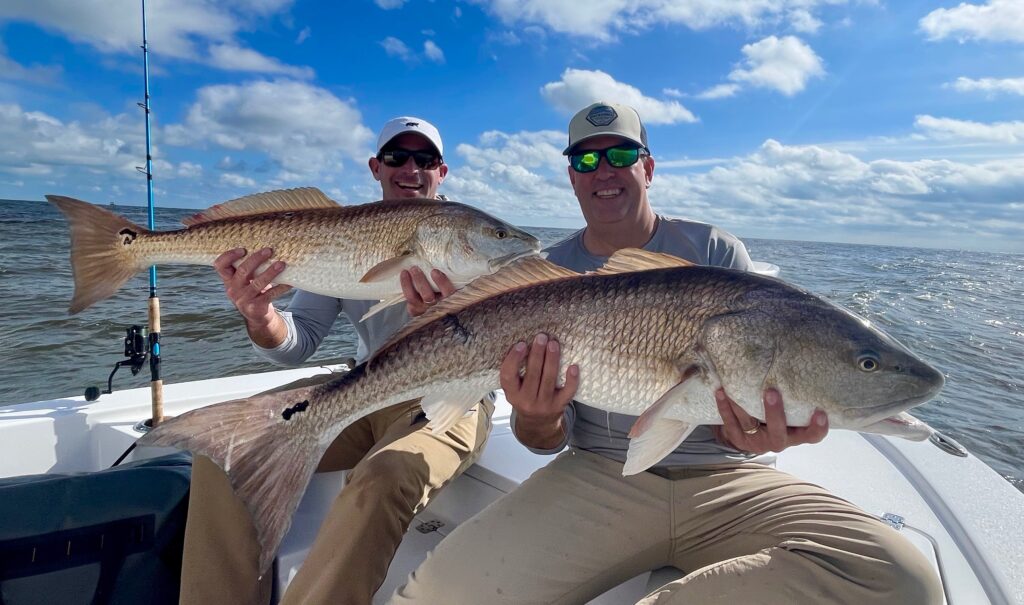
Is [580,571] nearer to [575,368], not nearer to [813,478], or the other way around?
[575,368]

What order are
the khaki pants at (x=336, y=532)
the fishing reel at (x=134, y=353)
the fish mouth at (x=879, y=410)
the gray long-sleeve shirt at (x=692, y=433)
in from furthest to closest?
the fishing reel at (x=134, y=353), the gray long-sleeve shirt at (x=692, y=433), the khaki pants at (x=336, y=532), the fish mouth at (x=879, y=410)

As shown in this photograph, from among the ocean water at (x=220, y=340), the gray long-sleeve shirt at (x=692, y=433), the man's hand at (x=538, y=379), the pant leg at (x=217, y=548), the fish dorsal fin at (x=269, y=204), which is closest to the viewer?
the man's hand at (x=538, y=379)

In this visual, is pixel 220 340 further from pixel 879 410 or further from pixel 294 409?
pixel 879 410

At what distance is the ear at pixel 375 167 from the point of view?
4.21 meters

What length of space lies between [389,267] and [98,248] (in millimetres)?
1552

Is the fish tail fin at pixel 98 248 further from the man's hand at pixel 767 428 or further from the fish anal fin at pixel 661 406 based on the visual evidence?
the man's hand at pixel 767 428

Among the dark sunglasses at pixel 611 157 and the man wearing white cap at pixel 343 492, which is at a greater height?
the dark sunglasses at pixel 611 157

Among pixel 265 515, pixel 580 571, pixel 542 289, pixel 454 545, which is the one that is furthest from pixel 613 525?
pixel 265 515

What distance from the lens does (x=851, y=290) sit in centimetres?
1959

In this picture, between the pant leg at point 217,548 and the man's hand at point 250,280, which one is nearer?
the pant leg at point 217,548

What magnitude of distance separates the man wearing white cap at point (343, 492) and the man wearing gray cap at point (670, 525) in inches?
10.1

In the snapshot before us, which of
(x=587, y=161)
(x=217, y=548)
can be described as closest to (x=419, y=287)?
(x=587, y=161)

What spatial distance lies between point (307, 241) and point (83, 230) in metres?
1.15

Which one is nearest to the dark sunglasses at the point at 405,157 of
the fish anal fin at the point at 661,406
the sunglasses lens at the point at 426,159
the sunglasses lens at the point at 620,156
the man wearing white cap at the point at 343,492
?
the sunglasses lens at the point at 426,159
